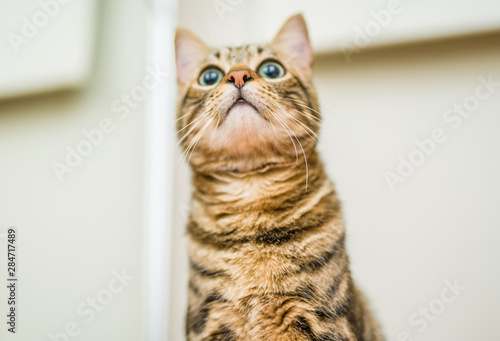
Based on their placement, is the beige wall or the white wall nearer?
the beige wall

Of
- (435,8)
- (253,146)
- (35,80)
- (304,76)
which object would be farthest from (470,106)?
(35,80)

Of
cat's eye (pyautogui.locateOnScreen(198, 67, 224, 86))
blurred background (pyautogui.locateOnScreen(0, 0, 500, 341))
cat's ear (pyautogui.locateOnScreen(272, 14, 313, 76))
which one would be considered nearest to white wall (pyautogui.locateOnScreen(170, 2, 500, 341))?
blurred background (pyautogui.locateOnScreen(0, 0, 500, 341))

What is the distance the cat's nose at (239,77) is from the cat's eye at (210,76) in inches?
3.4

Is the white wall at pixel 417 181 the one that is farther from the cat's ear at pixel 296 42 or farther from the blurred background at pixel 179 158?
the cat's ear at pixel 296 42

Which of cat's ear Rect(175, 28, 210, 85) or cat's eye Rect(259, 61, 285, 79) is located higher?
cat's ear Rect(175, 28, 210, 85)

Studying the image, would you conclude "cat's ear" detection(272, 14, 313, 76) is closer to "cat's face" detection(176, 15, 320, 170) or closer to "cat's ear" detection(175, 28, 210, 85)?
"cat's face" detection(176, 15, 320, 170)

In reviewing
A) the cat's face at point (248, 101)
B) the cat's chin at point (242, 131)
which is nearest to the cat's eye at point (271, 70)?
the cat's face at point (248, 101)

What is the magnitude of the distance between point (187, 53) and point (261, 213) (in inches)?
14.9

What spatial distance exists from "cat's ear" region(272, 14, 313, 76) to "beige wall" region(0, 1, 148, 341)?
→ 33cm

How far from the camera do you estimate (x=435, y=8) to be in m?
0.71

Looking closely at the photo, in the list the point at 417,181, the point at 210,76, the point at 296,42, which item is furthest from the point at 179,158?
the point at 417,181

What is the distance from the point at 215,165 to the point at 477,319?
59cm

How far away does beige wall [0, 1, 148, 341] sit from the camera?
0.58 m

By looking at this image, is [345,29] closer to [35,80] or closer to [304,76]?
[304,76]
